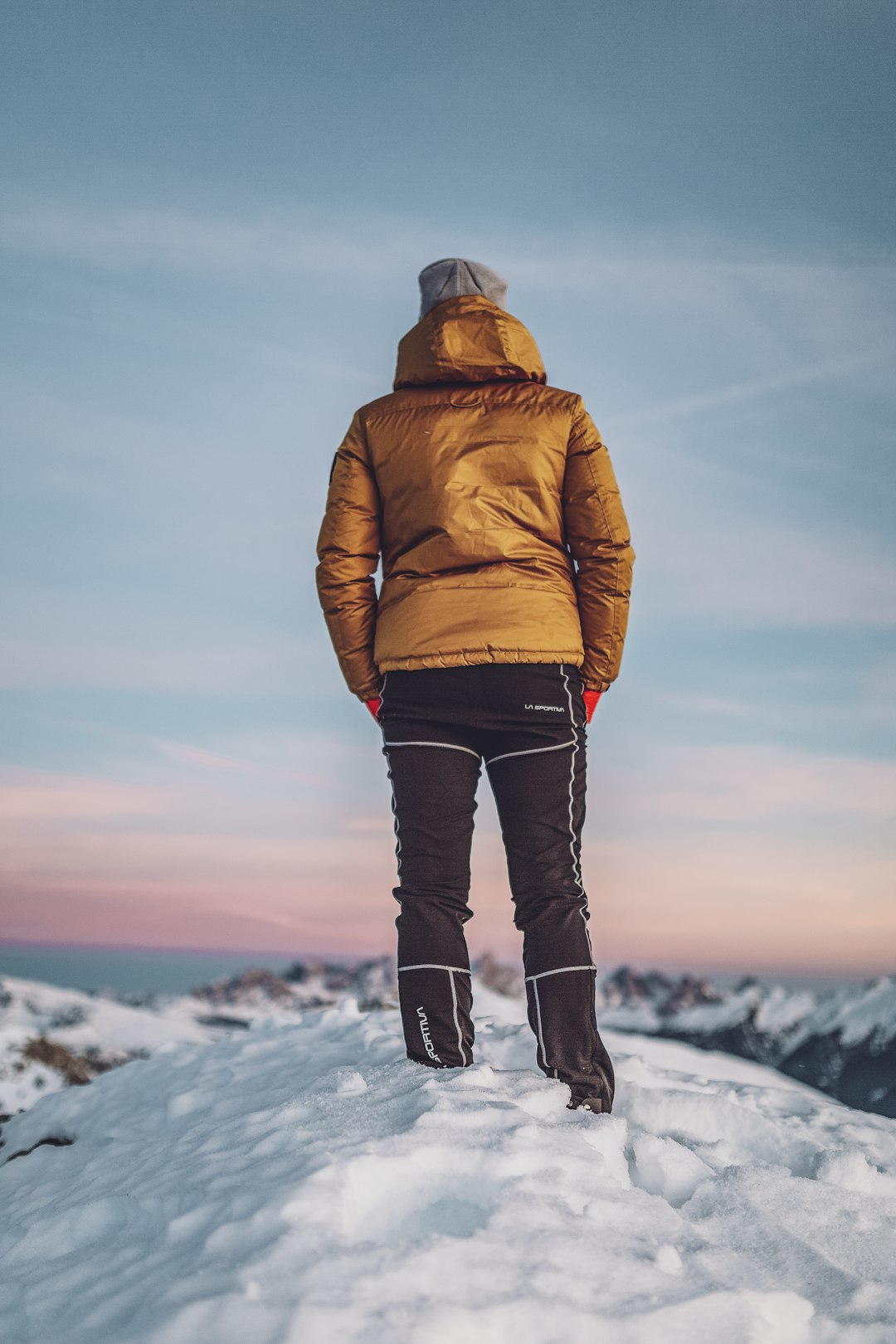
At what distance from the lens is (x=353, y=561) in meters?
3.52

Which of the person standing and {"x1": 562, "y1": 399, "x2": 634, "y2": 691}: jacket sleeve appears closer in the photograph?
the person standing

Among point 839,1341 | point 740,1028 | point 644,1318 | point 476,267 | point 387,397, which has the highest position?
point 476,267

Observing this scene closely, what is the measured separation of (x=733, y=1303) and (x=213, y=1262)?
1.06 m

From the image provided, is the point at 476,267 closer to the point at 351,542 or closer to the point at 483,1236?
the point at 351,542

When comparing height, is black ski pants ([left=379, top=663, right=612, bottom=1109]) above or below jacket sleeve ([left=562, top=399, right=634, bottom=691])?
below

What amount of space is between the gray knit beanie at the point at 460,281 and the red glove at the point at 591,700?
1573 millimetres

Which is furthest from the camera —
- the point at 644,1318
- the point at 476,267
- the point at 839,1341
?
the point at 476,267

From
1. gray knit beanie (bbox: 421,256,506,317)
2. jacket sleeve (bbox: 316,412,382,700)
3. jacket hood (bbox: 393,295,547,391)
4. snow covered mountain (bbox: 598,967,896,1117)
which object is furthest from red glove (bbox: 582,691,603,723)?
snow covered mountain (bbox: 598,967,896,1117)

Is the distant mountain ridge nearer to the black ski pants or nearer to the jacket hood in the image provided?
the black ski pants

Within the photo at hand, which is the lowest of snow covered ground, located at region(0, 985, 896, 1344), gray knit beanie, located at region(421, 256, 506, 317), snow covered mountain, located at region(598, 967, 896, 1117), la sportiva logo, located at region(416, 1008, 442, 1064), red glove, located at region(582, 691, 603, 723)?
snow covered mountain, located at region(598, 967, 896, 1117)

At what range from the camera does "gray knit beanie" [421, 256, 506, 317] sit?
3529 millimetres

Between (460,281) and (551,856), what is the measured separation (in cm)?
221

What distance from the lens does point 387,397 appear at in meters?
3.48

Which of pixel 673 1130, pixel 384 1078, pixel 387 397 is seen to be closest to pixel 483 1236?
pixel 384 1078
